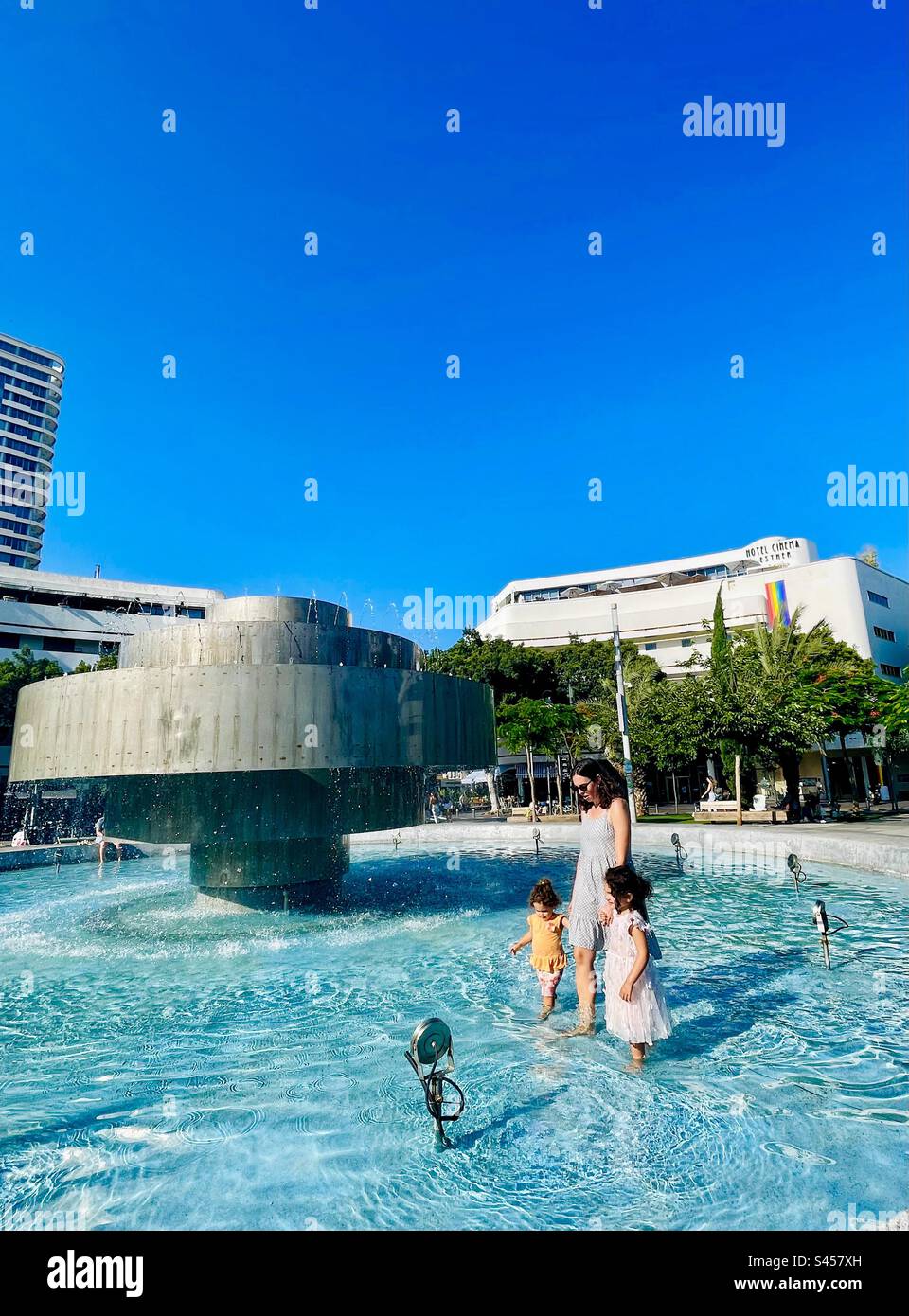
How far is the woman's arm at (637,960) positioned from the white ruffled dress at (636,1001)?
0.05 m

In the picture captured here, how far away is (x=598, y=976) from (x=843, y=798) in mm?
47696

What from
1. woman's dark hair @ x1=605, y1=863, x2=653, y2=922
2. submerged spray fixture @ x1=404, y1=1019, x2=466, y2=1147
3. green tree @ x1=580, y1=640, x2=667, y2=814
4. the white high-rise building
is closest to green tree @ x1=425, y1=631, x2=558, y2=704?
green tree @ x1=580, y1=640, x2=667, y2=814

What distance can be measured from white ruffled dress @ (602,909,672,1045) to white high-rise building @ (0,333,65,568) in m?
114

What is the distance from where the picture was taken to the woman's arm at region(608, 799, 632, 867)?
5.11 m

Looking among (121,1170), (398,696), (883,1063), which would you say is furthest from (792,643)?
(121,1170)

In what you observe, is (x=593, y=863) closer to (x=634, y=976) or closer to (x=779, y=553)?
(x=634, y=976)

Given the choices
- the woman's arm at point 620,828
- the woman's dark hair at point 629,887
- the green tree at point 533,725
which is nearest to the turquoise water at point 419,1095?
the woman's dark hair at point 629,887

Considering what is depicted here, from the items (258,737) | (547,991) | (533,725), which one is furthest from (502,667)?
(547,991)

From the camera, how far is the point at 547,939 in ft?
18.6

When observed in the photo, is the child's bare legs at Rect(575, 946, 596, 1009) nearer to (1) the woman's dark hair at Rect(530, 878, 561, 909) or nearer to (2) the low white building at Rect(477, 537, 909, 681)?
(1) the woman's dark hair at Rect(530, 878, 561, 909)

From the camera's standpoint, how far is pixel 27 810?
107 feet

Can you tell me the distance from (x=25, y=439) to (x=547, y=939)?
415ft
